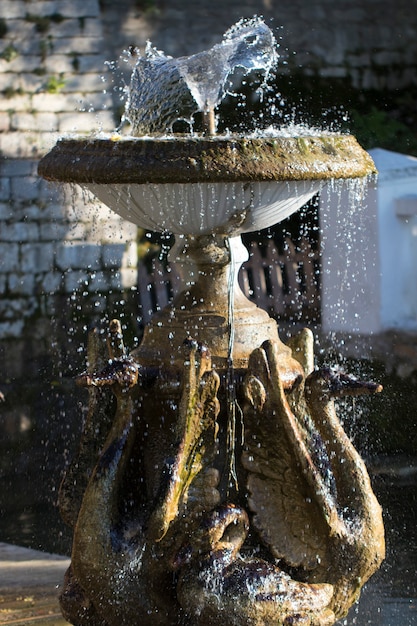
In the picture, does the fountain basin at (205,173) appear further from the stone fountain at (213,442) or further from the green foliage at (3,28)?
the green foliage at (3,28)

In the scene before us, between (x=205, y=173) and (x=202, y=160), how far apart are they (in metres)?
0.05

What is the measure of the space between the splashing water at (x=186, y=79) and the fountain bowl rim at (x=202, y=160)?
605mm

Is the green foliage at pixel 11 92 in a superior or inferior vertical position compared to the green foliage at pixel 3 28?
inferior

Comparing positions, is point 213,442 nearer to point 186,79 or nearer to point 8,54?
point 186,79

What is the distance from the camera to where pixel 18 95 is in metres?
9.38

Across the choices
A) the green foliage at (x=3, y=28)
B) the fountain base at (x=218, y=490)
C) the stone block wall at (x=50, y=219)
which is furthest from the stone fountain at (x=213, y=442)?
the green foliage at (x=3, y=28)

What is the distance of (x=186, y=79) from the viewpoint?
4.54 meters

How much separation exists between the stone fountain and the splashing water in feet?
1.81

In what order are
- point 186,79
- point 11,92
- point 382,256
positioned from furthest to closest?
point 11,92 → point 382,256 → point 186,79

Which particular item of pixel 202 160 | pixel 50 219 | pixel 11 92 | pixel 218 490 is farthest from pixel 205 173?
pixel 11 92

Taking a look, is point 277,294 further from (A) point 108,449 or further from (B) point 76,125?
(A) point 108,449

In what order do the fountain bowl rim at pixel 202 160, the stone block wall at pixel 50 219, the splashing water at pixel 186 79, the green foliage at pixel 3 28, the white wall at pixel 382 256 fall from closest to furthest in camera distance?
the fountain bowl rim at pixel 202 160 → the splashing water at pixel 186 79 → the white wall at pixel 382 256 → the stone block wall at pixel 50 219 → the green foliage at pixel 3 28

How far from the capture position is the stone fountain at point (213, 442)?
379cm

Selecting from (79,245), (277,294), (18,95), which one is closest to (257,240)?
(277,294)
